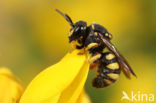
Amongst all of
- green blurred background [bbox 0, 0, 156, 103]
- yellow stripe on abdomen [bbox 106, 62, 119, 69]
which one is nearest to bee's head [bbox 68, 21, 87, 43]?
yellow stripe on abdomen [bbox 106, 62, 119, 69]

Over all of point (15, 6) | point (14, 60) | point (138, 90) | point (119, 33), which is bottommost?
point (138, 90)

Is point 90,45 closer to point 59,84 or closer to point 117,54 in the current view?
point 117,54

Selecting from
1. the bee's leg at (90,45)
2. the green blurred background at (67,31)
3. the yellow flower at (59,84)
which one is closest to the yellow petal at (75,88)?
the yellow flower at (59,84)

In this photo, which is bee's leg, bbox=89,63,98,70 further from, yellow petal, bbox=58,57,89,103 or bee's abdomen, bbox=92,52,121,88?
yellow petal, bbox=58,57,89,103

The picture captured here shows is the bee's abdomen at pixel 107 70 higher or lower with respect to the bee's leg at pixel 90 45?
lower

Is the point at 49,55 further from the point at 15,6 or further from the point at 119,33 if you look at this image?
the point at 15,6

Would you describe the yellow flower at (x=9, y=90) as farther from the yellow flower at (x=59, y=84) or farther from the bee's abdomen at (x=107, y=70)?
the bee's abdomen at (x=107, y=70)

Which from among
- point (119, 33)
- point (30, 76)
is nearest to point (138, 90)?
point (119, 33)
